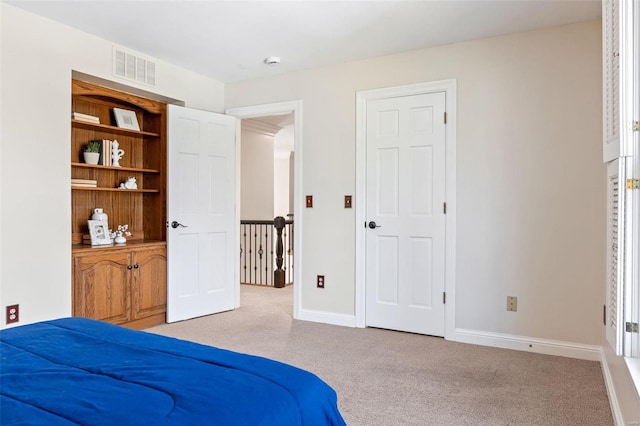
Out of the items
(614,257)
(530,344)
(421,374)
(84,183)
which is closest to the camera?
(614,257)

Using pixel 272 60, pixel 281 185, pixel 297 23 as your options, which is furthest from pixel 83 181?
pixel 281 185

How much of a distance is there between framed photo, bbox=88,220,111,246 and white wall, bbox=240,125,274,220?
3.22 metres

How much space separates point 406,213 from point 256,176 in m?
3.86

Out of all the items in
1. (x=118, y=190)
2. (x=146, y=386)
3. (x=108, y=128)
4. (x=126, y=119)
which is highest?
(x=126, y=119)

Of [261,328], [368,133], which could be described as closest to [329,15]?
[368,133]

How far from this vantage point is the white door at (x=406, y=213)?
3.64m

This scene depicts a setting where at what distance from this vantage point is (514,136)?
11.0 feet

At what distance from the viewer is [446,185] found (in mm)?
3586

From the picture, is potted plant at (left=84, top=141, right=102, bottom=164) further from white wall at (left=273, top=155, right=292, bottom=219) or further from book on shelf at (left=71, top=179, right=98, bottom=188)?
white wall at (left=273, top=155, right=292, bottom=219)

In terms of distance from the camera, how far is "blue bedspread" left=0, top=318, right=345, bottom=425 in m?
0.95

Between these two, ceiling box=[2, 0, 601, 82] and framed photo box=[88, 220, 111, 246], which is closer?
ceiling box=[2, 0, 601, 82]

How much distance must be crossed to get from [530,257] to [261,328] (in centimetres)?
232

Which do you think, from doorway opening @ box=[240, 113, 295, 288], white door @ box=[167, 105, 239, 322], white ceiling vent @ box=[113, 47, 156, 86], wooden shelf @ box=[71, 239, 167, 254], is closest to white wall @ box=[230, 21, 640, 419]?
white door @ box=[167, 105, 239, 322]

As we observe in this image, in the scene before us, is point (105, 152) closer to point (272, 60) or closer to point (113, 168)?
point (113, 168)
